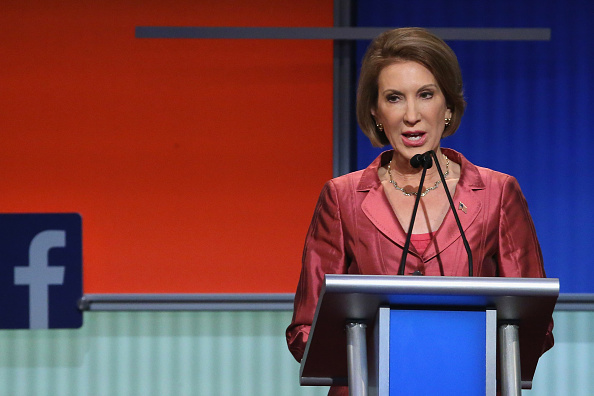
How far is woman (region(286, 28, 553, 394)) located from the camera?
151 cm

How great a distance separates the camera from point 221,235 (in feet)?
10.0

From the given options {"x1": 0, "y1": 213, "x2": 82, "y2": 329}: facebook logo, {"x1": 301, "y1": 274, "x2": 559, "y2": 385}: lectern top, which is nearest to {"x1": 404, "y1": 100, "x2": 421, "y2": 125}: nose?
{"x1": 301, "y1": 274, "x2": 559, "y2": 385}: lectern top

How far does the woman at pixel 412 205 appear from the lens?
151 centimetres

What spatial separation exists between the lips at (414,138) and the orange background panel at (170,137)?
1.47 metres

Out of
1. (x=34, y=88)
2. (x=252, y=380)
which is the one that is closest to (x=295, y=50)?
(x=34, y=88)

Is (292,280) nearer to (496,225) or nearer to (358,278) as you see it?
(496,225)

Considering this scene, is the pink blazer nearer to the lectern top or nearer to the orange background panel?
the lectern top

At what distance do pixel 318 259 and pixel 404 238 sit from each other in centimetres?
18

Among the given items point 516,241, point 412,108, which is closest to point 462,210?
point 516,241

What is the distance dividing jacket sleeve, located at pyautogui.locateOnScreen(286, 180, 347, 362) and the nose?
209 mm

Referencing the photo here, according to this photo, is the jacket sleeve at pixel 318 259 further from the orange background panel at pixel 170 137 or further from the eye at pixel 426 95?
the orange background panel at pixel 170 137

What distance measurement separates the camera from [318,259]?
61.9 inches

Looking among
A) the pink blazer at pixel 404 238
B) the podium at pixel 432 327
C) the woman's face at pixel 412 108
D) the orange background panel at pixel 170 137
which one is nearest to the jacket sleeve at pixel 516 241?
the pink blazer at pixel 404 238

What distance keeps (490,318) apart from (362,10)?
2215 millimetres
